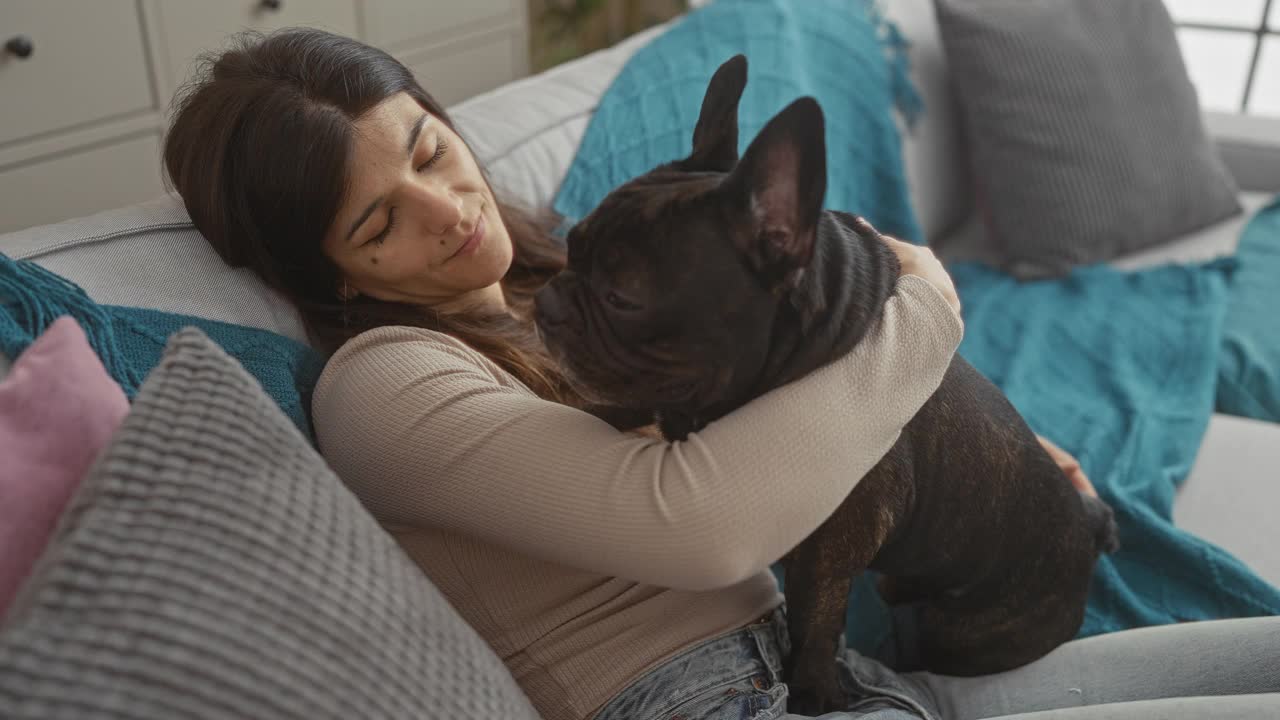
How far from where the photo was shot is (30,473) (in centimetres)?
79

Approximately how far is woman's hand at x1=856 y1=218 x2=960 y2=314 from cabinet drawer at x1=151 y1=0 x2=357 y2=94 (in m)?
1.97

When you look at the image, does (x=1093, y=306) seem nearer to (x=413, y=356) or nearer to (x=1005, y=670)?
(x=1005, y=670)

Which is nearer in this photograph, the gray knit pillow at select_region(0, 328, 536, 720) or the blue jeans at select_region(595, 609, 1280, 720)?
the gray knit pillow at select_region(0, 328, 536, 720)

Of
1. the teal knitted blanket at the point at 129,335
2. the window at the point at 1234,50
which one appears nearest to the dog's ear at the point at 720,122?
the teal knitted blanket at the point at 129,335

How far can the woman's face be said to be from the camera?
1274 millimetres

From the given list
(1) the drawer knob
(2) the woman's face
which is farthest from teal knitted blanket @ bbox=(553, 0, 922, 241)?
(1) the drawer knob

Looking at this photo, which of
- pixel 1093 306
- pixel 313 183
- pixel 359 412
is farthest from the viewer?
pixel 1093 306

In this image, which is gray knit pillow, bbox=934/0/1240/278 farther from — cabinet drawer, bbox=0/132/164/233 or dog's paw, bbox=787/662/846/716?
cabinet drawer, bbox=0/132/164/233

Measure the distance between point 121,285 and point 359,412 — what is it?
32 centimetres

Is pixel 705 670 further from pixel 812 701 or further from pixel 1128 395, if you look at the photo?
pixel 1128 395

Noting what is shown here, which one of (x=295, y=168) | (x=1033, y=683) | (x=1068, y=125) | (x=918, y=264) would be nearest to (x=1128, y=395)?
(x=1068, y=125)

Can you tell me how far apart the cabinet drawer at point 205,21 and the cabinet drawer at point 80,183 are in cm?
20

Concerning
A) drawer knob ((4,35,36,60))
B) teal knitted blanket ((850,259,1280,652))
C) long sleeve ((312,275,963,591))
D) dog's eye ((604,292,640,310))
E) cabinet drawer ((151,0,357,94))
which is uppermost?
dog's eye ((604,292,640,310))

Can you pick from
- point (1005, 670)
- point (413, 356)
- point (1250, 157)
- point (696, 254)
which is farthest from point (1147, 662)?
point (1250, 157)
